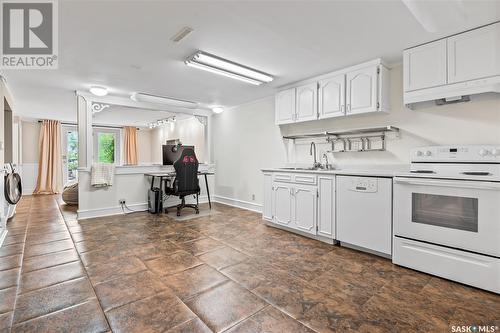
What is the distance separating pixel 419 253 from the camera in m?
2.35

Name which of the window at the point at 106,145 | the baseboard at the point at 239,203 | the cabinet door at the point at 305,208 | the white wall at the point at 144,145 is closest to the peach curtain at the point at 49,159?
the window at the point at 106,145

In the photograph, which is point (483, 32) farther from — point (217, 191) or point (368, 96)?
point (217, 191)

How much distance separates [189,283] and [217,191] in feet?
13.5

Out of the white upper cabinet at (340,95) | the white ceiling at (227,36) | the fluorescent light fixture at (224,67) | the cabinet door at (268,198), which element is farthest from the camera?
the cabinet door at (268,198)

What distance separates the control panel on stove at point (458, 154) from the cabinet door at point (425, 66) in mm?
669

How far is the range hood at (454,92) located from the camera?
2.21m

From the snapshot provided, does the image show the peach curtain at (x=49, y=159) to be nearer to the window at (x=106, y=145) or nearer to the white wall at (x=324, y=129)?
the window at (x=106, y=145)

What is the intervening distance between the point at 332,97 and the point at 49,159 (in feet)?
27.4

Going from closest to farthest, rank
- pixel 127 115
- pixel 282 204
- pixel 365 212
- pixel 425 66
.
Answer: pixel 425 66, pixel 365 212, pixel 282 204, pixel 127 115

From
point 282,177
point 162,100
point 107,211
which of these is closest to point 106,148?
point 107,211

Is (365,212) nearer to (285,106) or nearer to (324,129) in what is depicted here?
(324,129)

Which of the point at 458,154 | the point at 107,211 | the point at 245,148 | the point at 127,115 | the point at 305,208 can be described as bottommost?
the point at 107,211

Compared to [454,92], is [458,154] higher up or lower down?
lower down

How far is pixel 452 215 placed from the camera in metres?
2.21
